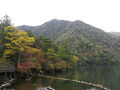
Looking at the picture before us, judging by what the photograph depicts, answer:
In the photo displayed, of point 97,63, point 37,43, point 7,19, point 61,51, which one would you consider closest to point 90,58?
point 97,63

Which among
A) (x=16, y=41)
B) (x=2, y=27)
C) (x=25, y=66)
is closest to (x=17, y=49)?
(x=16, y=41)

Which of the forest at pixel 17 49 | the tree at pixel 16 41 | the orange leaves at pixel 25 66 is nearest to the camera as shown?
the tree at pixel 16 41

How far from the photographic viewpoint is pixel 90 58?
13275cm

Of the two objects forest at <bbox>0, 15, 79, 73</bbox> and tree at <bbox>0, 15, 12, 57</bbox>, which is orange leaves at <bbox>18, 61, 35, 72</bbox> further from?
tree at <bbox>0, 15, 12, 57</bbox>

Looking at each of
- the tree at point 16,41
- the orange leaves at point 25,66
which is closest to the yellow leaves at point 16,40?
the tree at point 16,41

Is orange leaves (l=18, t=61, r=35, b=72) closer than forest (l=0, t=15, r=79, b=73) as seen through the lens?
No

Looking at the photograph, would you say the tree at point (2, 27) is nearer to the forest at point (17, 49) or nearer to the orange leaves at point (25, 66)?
the forest at point (17, 49)

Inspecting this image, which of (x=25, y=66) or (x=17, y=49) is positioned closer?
(x=17, y=49)

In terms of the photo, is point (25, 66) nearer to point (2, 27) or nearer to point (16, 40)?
point (16, 40)

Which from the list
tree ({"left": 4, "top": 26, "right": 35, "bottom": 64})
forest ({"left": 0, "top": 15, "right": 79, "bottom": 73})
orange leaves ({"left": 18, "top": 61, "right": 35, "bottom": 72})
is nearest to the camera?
tree ({"left": 4, "top": 26, "right": 35, "bottom": 64})

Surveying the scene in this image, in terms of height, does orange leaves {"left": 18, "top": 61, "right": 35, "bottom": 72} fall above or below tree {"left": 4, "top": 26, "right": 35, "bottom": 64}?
below

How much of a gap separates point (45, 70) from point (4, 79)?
2123 cm

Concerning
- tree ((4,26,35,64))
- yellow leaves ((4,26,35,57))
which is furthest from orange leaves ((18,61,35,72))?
yellow leaves ((4,26,35,57))

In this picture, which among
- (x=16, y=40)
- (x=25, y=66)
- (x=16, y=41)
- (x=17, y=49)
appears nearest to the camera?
(x=16, y=40)
